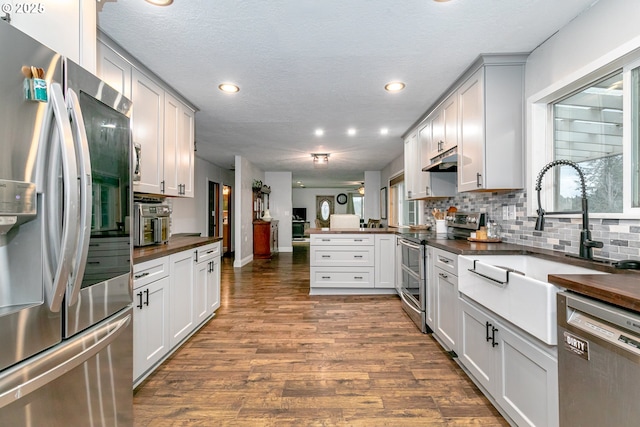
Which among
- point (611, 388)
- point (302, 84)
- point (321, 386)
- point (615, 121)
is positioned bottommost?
point (321, 386)

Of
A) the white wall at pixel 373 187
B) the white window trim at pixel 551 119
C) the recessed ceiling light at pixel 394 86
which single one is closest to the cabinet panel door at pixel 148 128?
the recessed ceiling light at pixel 394 86

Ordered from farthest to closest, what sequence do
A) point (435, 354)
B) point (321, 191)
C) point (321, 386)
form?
1. point (321, 191)
2. point (435, 354)
3. point (321, 386)

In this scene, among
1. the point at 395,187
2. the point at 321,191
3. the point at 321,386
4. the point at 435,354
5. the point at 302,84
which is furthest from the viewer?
the point at 321,191

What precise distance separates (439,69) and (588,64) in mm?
1006

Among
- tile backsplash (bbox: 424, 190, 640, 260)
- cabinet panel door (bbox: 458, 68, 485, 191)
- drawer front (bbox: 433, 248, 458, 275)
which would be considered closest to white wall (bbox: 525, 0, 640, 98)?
cabinet panel door (bbox: 458, 68, 485, 191)

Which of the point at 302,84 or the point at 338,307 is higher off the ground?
the point at 302,84

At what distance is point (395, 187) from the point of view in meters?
7.23

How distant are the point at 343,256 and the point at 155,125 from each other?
8.87 feet

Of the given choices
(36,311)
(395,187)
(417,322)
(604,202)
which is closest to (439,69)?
(604,202)

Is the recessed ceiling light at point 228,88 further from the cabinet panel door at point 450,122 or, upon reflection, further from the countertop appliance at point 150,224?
the cabinet panel door at point 450,122

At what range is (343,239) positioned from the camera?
4.15 meters

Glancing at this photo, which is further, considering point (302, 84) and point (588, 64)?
point (302, 84)

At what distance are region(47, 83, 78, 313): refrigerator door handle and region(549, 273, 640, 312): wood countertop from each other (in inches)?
65.4

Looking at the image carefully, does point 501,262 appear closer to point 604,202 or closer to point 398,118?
point 604,202
